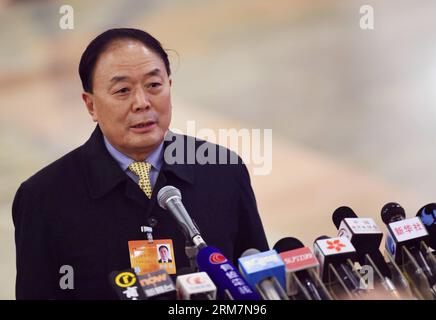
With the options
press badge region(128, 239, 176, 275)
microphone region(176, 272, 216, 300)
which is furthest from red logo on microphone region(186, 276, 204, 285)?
press badge region(128, 239, 176, 275)

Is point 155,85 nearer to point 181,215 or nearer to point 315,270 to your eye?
point 181,215

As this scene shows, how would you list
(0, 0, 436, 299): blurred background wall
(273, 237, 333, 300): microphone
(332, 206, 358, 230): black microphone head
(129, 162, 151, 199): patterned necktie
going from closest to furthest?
1. (273, 237, 333, 300): microphone
2. (332, 206, 358, 230): black microphone head
3. (129, 162, 151, 199): patterned necktie
4. (0, 0, 436, 299): blurred background wall

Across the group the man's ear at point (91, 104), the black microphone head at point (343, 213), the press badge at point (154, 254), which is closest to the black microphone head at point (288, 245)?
the black microphone head at point (343, 213)

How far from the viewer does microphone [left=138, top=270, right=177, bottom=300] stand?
1.49 metres

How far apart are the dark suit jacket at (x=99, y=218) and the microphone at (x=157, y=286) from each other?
31.1 inches

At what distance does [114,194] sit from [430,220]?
107 cm

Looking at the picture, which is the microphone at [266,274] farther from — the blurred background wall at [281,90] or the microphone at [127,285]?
the blurred background wall at [281,90]

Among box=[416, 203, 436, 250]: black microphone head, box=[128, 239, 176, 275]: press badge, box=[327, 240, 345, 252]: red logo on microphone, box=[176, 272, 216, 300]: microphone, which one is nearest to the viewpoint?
box=[176, 272, 216, 300]: microphone

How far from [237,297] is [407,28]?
8.70ft

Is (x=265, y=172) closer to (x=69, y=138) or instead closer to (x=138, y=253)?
(x=69, y=138)

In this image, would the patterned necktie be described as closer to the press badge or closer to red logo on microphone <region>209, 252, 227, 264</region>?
the press badge

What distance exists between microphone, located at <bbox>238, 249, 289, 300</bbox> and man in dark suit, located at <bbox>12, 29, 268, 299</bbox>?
0.83m

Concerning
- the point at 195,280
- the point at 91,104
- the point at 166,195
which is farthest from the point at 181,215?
the point at 91,104
